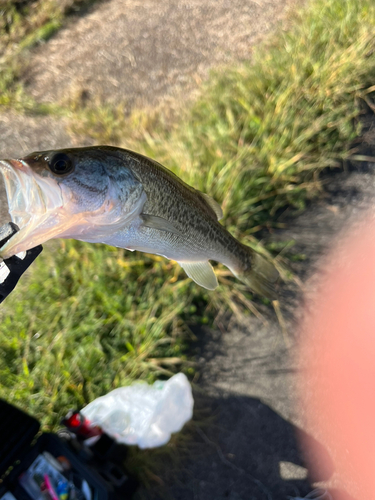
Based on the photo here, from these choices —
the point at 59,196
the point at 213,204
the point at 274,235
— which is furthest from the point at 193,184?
the point at 59,196

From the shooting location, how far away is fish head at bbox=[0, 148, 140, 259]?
44.2 inches

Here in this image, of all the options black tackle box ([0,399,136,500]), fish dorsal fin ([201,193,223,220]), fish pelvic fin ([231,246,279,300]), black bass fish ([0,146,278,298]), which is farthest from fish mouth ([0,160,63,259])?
black tackle box ([0,399,136,500])

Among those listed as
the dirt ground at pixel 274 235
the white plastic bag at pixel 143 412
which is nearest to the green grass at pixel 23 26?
the dirt ground at pixel 274 235

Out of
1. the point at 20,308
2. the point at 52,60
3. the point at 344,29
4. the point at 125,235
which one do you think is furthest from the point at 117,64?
the point at 125,235

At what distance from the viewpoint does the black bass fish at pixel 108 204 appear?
1.14 m

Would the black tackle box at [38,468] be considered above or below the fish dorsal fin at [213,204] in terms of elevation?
below

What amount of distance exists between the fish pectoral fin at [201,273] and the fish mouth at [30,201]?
0.71 m

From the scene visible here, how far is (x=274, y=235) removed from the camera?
3.31 metres

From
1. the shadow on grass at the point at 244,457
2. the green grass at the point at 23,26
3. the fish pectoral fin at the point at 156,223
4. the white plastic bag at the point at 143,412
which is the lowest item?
the shadow on grass at the point at 244,457

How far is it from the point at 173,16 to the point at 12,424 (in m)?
5.18

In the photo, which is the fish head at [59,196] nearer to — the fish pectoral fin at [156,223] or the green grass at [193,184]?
the fish pectoral fin at [156,223]

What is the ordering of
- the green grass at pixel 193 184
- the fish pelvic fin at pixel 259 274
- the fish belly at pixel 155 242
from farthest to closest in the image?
the green grass at pixel 193 184 < the fish pelvic fin at pixel 259 274 < the fish belly at pixel 155 242

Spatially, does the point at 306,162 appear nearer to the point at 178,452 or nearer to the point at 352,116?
the point at 352,116

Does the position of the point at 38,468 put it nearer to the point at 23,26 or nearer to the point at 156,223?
the point at 156,223
